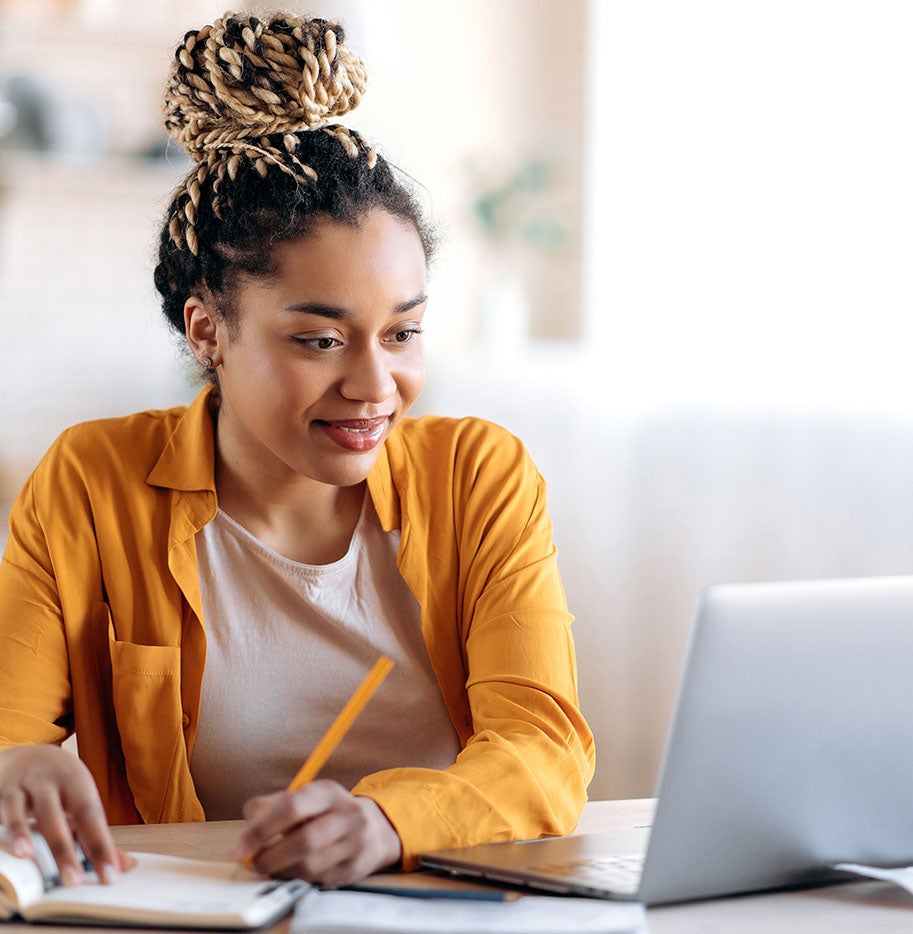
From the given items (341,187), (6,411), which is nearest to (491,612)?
(341,187)


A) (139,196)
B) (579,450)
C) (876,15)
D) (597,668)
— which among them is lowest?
(597,668)

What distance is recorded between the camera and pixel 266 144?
4.50 ft

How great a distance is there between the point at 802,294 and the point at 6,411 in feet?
6.20

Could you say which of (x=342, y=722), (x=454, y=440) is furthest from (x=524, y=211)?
(x=342, y=722)

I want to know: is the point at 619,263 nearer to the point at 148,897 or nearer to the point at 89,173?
the point at 89,173

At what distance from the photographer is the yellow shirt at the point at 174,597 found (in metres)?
1.29

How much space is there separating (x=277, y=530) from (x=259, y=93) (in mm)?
472

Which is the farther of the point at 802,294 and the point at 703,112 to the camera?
the point at 703,112

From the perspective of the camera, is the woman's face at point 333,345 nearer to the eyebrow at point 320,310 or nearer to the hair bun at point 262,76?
the eyebrow at point 320,310

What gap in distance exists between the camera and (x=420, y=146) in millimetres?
3521

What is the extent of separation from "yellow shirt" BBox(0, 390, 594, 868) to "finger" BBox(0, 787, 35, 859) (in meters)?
0.29

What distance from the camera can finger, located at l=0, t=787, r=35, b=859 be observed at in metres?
0.91

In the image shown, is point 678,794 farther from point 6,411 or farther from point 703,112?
point 6,411

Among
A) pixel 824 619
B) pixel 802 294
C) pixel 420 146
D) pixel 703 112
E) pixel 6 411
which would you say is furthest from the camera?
pixel 420 146
